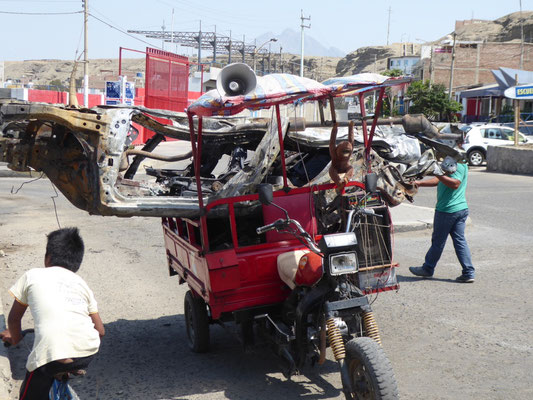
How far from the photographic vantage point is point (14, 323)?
368 centimetres

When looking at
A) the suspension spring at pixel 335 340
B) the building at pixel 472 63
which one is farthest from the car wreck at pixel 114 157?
the building at pixel 472 63

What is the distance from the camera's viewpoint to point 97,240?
10914mm

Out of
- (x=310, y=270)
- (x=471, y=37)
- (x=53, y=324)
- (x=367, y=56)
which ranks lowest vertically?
(x=53, y=324)

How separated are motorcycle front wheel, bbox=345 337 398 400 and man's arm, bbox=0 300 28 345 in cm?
208

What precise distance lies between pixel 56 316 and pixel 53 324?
45 mm

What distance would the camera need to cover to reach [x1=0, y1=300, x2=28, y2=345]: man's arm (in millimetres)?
3635

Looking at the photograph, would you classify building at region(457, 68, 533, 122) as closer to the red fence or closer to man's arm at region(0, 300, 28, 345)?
the red fence

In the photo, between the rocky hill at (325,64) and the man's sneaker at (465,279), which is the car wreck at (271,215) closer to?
the man's sneaker at (465,279)

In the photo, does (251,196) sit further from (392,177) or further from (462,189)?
(462,189)

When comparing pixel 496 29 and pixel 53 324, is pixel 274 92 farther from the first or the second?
pixel 496 29

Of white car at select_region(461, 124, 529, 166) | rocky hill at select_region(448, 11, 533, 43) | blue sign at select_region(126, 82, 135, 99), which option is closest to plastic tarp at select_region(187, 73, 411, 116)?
white car at select_region(461, 124, 529, 166)

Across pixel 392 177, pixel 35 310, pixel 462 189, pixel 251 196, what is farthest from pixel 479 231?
pixel 35 310

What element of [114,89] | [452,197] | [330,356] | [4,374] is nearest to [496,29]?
[114,89]

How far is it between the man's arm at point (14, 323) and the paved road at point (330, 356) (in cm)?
144
